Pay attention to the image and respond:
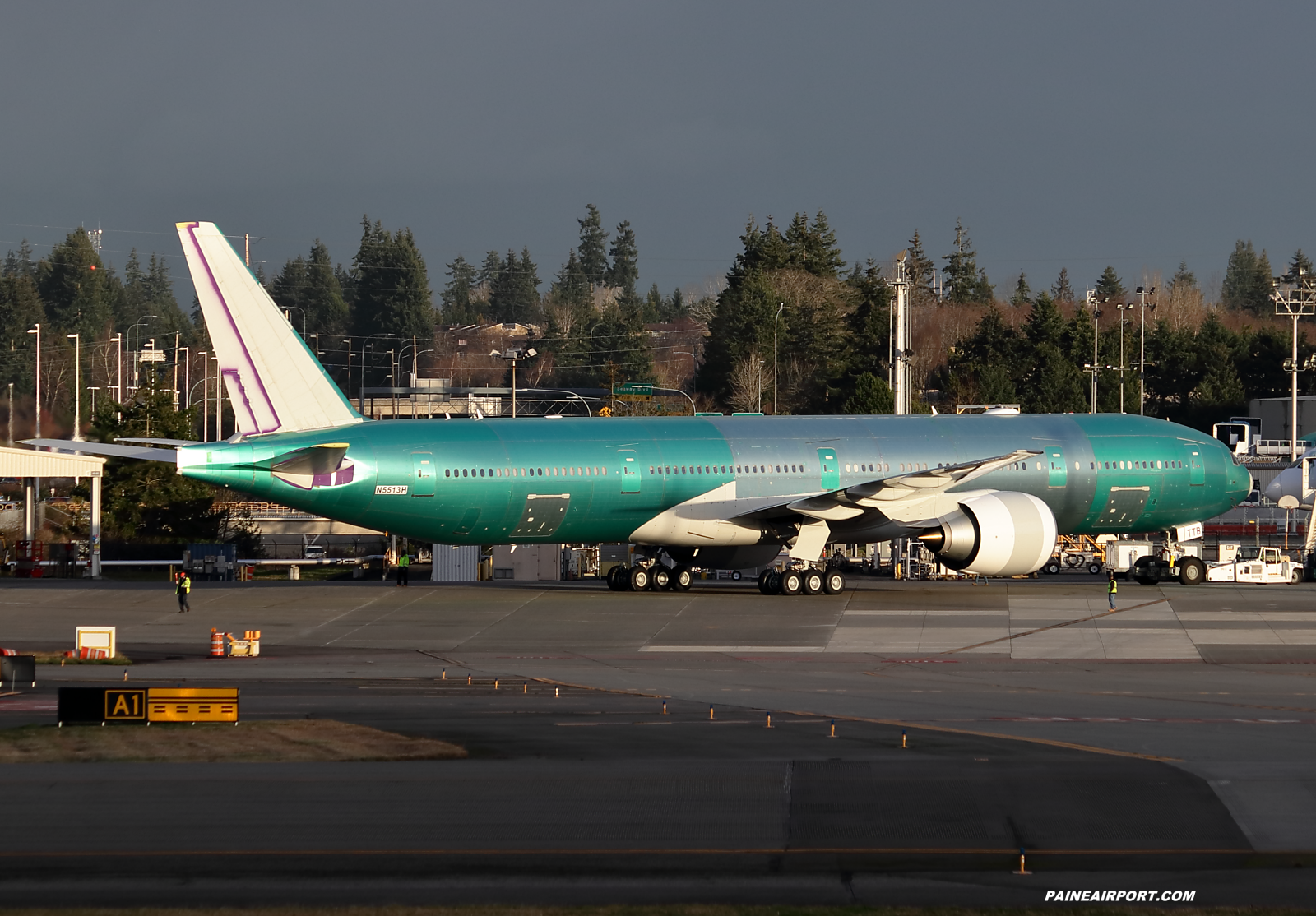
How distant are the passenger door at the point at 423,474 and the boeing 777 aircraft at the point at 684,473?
5 centimetres

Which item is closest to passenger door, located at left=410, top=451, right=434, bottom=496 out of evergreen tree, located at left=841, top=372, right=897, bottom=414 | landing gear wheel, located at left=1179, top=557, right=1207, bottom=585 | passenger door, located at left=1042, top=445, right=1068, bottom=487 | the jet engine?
the jet engine

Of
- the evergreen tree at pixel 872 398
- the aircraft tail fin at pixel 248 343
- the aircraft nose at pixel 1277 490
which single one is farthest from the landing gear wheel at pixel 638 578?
the evergreen tree at pixel 872 398

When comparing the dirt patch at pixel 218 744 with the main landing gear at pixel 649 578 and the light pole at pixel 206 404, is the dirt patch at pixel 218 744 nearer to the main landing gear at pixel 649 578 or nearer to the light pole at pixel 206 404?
the main landing gear at pixel 649 578

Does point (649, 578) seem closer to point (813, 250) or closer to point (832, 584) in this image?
point (832, 584)

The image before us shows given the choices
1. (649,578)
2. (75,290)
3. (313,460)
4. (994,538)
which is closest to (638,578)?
(649,578)

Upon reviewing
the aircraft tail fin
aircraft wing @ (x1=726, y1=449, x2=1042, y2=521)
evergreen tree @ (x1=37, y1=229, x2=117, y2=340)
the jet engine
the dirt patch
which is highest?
evergreen tree @ (x1=37, y1=229, x2=117, y2=340)

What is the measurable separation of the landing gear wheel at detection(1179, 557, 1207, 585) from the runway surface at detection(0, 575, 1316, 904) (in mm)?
11663

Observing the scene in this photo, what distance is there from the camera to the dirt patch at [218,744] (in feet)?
65.6

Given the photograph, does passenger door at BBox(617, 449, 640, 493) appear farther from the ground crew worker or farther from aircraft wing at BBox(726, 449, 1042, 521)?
the ground crew worker

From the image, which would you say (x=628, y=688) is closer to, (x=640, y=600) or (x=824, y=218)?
(x=640, y=600)

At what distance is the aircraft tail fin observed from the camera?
126 feet

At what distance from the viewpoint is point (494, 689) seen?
26.9 meters

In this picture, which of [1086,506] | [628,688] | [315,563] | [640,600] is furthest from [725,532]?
[315,563]

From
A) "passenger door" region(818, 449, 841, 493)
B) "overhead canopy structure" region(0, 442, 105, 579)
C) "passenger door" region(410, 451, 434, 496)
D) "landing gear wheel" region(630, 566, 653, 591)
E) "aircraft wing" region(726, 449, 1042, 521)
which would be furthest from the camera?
"overhead canopy structure" region(0, 442, 105, 579)
